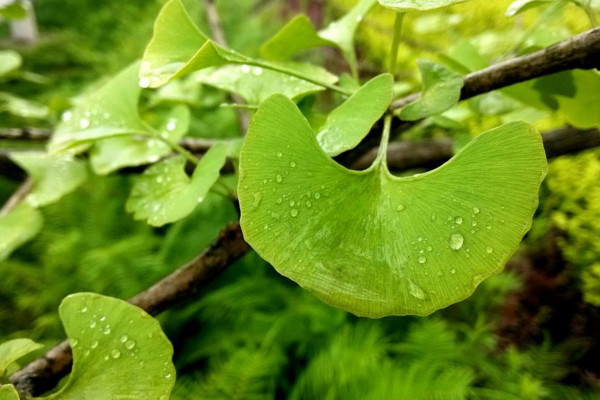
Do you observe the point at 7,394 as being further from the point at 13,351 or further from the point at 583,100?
the point at 583,100

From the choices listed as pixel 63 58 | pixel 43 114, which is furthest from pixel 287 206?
pixel 63 58

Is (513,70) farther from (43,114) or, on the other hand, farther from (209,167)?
(43,114)

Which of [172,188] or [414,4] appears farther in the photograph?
[172,188]

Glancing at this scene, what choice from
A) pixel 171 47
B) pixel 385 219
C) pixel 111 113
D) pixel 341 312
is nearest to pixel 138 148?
pixel 111 113

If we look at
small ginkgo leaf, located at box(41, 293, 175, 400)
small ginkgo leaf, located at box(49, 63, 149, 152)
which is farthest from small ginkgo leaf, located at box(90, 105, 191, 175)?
small ginkgo leaf, located at box(41, 293, 175, 400)

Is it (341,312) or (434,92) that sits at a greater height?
(434,92)

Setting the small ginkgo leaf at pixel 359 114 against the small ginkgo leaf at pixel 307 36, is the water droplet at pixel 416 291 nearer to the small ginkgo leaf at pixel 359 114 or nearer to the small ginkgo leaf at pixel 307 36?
the small ginkgo leaf at pixel 359 114

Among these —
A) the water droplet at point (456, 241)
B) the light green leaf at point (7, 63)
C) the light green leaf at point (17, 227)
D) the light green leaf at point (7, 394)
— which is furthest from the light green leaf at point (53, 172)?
the water droplet at point (456, 241)
